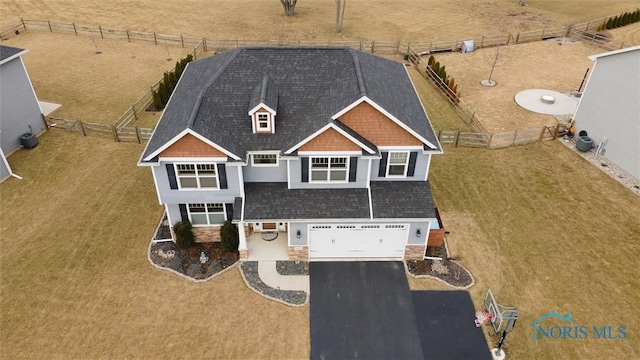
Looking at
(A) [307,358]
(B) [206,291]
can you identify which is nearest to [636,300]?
(A) [307,358]

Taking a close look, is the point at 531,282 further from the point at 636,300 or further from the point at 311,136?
the point at 311,136

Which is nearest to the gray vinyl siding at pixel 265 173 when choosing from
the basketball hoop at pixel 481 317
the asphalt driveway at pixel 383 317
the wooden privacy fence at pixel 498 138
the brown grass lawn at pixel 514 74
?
the asphalt driveway at pixel 383 317

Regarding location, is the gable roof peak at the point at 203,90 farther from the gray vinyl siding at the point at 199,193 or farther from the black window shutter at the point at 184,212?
the black window shutter at the point at 184,212

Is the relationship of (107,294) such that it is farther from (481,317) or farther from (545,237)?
(545,237)

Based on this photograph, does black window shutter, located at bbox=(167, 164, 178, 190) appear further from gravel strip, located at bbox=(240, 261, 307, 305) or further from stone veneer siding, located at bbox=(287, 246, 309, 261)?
stone veneer siding, located at bbox=(287, 246, 309, 261)

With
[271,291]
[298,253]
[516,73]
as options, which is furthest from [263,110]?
[516,73]
